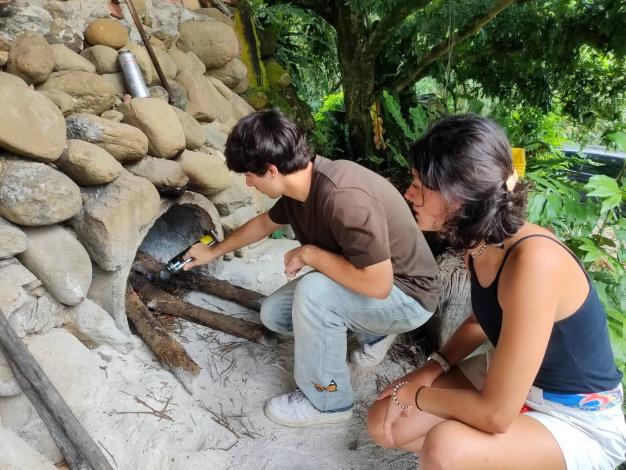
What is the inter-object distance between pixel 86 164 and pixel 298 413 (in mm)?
1496

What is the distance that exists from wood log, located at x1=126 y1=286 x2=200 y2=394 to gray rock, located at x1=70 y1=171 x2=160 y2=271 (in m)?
0.35

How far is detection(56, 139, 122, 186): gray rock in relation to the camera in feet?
7.16

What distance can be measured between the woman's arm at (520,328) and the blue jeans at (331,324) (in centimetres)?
70

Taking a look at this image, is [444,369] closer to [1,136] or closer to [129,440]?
[129,440]

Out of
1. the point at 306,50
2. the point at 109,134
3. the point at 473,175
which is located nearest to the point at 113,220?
the point at 109,134

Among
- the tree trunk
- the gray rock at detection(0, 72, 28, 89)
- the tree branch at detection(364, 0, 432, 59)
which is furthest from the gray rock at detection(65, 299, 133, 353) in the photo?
the tree branch at detection(364, 0, 432, 59)

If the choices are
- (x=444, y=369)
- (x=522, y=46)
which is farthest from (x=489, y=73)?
(x=444, y=369)

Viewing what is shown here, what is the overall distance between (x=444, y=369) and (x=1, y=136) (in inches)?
79.1

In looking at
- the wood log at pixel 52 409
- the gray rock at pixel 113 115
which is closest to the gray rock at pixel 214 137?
the gray rock at pixel 113 115

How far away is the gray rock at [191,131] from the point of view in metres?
2.94

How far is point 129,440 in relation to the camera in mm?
1971

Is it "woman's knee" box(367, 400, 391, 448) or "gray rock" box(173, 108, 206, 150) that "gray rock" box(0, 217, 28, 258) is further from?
"woman's knee" box(367, 400, 391, 448)

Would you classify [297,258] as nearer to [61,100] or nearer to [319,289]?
[319,289]

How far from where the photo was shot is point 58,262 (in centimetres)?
211
